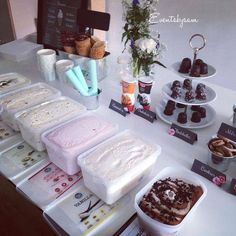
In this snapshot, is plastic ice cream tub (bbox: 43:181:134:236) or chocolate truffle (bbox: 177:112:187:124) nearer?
plastic ice cream tub (bbox: 43:181:134:236)

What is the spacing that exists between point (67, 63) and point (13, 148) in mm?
506

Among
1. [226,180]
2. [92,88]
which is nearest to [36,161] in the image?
[92,88]

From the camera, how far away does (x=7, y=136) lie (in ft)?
3.29

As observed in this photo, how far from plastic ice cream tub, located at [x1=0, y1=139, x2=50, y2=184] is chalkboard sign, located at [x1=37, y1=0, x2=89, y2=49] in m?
0.70

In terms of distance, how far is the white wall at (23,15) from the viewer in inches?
108

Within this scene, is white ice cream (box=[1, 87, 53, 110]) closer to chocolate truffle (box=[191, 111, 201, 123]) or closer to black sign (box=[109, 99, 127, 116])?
black sign (box=[109, 99, 127, 116])

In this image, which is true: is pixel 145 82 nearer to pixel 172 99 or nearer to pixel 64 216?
pixel 172 99

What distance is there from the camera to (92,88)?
1.12 m

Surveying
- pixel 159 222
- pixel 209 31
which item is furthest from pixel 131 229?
pixel 209 31

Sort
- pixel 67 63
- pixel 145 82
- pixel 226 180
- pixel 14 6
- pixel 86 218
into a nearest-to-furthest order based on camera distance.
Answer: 1. pixel 86 218
2. pixel 226 180
3. pixel 145 82
4. pixel 67 63
5. pixel 14 6

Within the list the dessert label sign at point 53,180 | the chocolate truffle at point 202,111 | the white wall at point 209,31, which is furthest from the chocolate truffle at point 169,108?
the white wall at point 209,31

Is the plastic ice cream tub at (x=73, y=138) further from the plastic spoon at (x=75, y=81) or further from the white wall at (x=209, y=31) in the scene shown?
the white wall at (x=209, y=31)

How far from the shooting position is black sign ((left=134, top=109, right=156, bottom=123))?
1.06 metres

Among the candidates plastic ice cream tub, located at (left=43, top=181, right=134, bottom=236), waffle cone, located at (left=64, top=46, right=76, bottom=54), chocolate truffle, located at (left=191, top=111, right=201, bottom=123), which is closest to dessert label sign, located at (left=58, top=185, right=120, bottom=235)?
plastic ice cream tub, located at (left=43, top=181, right=134, bottom=236)
